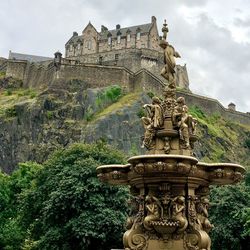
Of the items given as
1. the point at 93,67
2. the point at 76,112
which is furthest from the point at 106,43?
the point at 76,112

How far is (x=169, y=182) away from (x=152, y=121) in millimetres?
1472

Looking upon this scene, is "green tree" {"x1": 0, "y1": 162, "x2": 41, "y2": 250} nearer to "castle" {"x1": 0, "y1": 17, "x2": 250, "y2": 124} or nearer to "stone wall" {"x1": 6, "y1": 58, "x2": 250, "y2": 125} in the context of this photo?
"stone wall" {"x1": 6, "y1": 58, "x2": 250, "y2": 125}

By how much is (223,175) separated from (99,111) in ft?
179

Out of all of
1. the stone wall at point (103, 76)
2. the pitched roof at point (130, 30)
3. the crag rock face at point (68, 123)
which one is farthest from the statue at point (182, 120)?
the pitched roof at point (130, 30)

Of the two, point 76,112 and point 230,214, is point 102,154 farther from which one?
point 76,112

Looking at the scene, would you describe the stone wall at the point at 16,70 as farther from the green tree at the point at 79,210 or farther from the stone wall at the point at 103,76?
the green tree at the point at 79,210

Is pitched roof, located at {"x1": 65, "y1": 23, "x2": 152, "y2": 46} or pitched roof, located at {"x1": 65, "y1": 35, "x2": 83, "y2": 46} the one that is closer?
pitched roof, located at {"x1": 65, "y1": 23, "x2": 152, "y2": 46}

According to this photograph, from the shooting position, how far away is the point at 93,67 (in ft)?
232

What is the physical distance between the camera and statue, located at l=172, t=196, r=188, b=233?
10164 millimetres

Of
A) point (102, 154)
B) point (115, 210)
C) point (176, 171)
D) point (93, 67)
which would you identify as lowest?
point (176, 171)

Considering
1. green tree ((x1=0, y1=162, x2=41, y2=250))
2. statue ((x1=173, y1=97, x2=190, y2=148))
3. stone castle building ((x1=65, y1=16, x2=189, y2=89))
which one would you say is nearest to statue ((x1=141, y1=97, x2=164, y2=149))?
Answer: statue ((x1=173, y1=97, x2=190, y2=148))

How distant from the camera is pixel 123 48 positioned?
8419 cm

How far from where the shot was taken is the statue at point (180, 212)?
33.3ft

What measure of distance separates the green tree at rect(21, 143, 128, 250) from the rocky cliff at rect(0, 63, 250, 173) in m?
28.1
